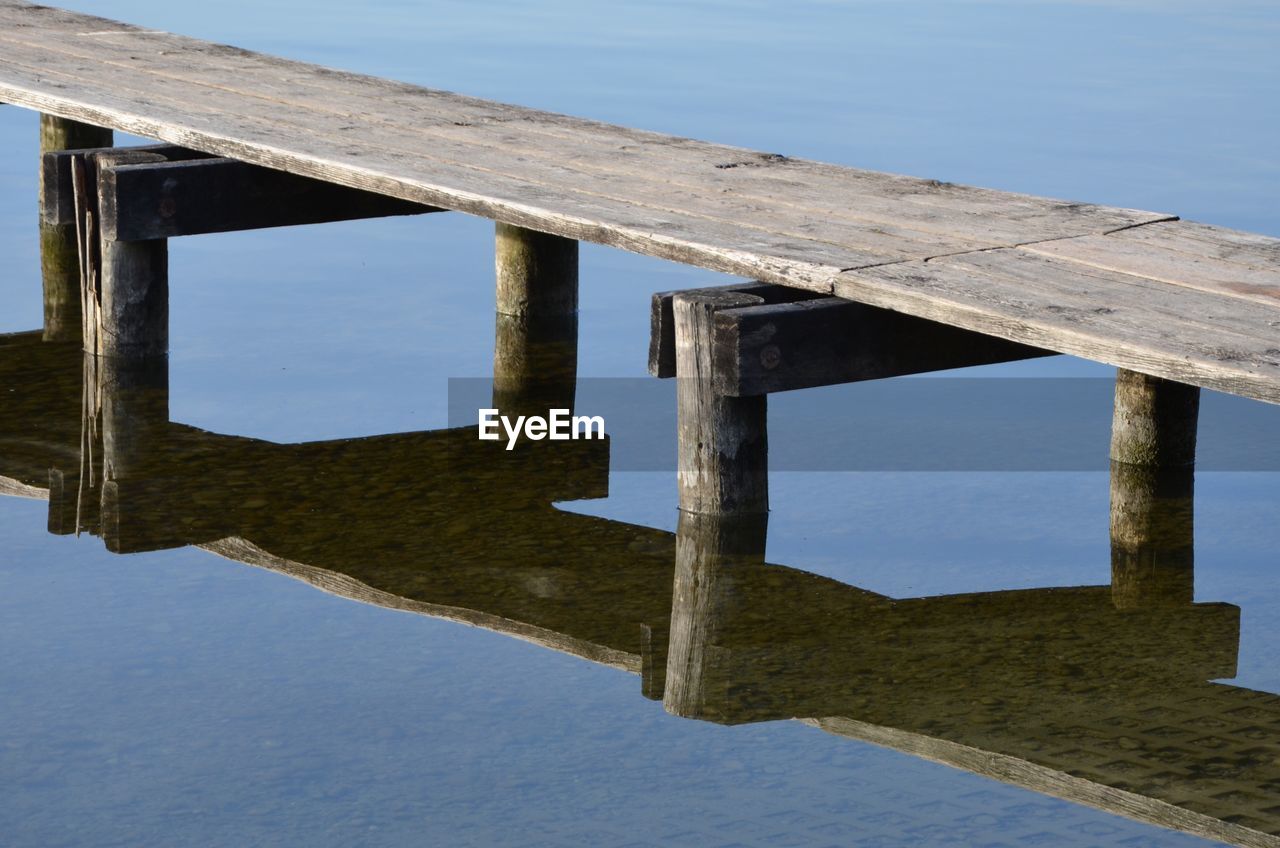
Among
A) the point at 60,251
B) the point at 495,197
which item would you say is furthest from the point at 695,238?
A: the point at 60,251

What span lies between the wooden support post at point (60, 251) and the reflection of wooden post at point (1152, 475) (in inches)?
165

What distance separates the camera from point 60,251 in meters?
10.2

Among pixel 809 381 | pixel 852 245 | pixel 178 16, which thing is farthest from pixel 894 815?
pixel 178 16

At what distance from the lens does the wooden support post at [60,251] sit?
9305 mm

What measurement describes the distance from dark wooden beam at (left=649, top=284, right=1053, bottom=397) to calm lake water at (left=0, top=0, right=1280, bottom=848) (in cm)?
56

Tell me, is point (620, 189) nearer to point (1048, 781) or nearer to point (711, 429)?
point (711, 429)

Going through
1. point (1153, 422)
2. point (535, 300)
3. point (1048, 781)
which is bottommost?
point (1048, 781)

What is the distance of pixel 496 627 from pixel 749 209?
1907 mm

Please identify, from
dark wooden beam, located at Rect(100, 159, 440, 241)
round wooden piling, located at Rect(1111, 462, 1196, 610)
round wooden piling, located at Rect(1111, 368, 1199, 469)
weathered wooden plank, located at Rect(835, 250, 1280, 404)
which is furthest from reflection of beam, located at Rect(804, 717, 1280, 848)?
dark wooden beam, located at Rect(100, 159, 440, 241)

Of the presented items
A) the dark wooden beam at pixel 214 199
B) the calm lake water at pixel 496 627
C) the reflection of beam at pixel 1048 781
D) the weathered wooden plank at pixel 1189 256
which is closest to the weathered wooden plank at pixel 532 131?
the weathered wooden plank at pixel 1189 256

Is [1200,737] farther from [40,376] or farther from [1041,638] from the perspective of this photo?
[40,376]

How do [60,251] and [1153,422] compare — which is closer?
[1153,422]

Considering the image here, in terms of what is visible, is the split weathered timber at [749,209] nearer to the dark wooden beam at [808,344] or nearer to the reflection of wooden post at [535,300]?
the dark wooden beam at [808,344]

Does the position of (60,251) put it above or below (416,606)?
above
